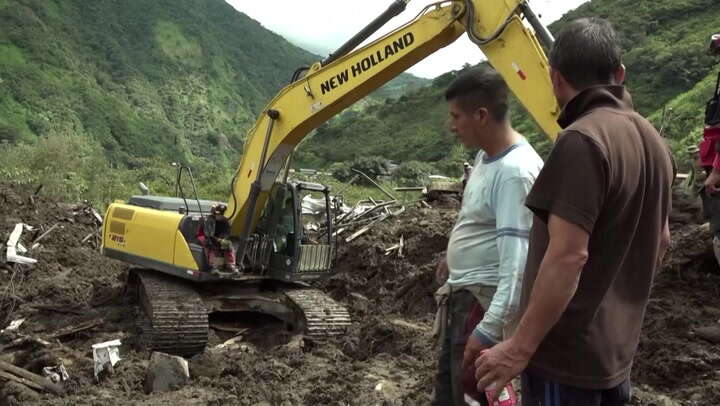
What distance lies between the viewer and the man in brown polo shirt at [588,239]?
192 centimetres

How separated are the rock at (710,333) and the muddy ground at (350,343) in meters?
0.05

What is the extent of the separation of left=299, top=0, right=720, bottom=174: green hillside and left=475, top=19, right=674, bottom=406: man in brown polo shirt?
9661 mm

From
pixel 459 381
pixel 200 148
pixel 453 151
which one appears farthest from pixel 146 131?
pixel 459 381

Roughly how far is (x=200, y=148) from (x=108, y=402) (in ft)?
212

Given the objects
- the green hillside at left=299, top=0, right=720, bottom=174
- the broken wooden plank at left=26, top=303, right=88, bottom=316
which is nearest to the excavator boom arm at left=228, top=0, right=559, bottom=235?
the broken wooden plank at left=26, top=303, right=88, bottom=316

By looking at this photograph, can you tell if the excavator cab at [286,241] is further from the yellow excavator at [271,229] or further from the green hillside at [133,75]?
the green hillside at [133,75]

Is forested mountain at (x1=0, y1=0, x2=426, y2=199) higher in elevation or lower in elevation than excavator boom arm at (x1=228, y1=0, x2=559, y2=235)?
higher

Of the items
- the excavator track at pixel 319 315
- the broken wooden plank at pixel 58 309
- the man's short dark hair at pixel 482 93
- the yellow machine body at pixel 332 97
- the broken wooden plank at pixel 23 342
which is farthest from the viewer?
the broken wooden plank at pixel 58 309

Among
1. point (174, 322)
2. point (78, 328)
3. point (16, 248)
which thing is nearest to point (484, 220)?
point (174, 322)

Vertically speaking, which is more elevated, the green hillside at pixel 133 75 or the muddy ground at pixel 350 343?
the green hillside at pixel 133 75

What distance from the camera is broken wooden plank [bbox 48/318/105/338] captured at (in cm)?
748

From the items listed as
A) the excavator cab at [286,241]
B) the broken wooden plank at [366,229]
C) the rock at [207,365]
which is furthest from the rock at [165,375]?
the broken wooden plank at [366,229]

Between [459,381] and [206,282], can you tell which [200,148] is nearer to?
[206,282]

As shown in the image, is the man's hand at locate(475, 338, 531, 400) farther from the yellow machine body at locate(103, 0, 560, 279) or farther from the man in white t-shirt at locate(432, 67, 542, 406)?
the yellow machine body at locate(103, 0, 560, 279)
